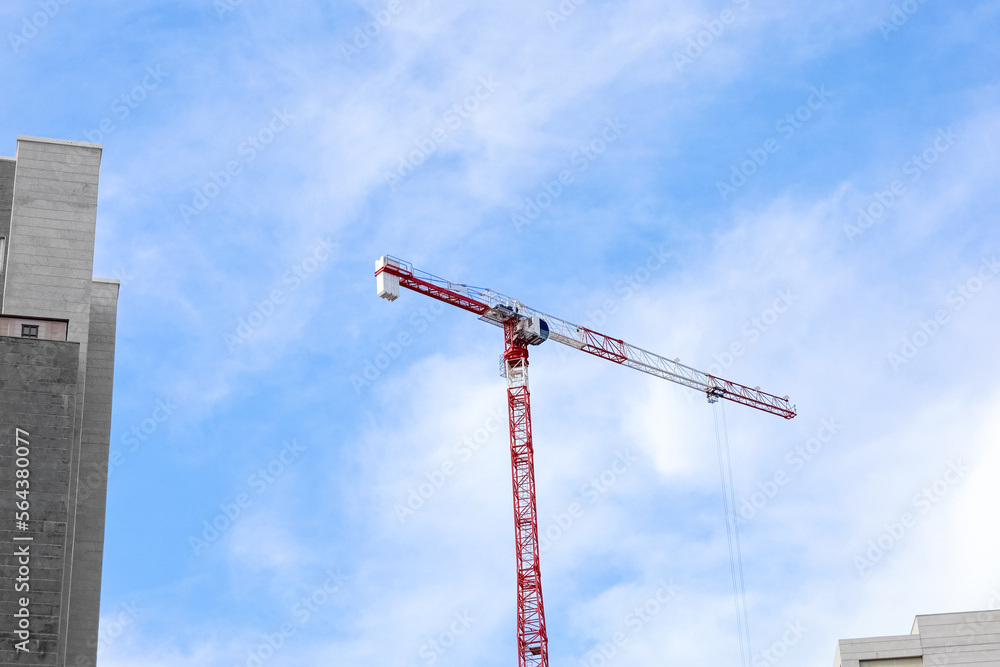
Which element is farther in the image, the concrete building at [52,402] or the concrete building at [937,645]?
the concrete building at [937,645]

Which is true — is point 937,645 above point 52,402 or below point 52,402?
below

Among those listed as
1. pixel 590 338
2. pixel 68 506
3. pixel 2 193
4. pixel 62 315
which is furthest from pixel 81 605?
pixel 590 338

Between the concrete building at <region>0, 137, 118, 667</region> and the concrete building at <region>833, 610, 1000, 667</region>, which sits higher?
the concrete building at <region>0, 137, 118, 667</region>

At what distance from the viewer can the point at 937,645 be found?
123062 millimetres

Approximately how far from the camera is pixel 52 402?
11906cm

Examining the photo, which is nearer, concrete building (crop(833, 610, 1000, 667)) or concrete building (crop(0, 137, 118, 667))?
concrete building (crop(0, 137, 118, 667))

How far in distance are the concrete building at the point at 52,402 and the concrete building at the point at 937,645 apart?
185 feet

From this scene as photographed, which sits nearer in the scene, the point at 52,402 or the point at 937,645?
the point at 52,402

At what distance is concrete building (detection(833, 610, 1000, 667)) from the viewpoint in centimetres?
12250

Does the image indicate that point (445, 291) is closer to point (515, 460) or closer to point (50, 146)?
point (515, 460)

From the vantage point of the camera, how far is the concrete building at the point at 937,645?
122 metres

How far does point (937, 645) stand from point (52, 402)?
222 feet

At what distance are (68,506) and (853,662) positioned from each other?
5871 cm

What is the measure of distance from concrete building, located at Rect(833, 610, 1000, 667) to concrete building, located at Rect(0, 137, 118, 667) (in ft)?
185
